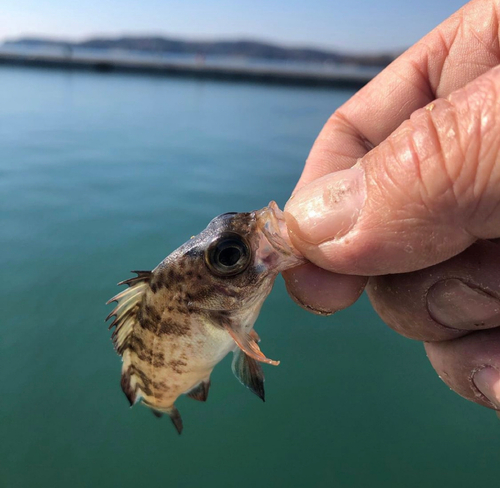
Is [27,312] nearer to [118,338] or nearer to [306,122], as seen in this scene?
[118,338]

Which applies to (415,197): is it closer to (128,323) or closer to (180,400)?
(128,323)

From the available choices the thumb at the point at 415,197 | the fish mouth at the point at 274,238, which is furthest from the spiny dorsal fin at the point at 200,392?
the thumb at the point at 415,197

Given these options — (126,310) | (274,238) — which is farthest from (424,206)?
(126,310)

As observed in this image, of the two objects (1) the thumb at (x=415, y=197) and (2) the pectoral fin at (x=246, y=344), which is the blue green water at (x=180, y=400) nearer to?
(2) the pectoral fin at (x=246, y=344)

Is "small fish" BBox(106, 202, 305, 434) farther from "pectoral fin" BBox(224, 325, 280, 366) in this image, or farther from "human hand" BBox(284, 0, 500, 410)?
"human hand" BBox(284, 0, 500, 410)

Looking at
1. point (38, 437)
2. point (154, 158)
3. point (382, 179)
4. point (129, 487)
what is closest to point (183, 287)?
point (382, 179)

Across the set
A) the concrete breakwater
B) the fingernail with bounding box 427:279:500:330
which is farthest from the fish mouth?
the concrete breakwater
